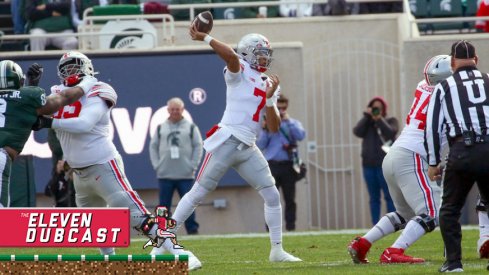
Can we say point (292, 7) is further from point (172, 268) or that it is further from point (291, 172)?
point (172, 268)

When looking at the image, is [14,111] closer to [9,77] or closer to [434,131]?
[9,77]

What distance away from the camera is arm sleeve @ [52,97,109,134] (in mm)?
10094

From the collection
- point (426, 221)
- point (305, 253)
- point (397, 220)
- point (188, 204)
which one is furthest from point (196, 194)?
point (305, 253)

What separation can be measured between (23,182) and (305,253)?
5775 mm

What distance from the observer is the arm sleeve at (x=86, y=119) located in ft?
33.1

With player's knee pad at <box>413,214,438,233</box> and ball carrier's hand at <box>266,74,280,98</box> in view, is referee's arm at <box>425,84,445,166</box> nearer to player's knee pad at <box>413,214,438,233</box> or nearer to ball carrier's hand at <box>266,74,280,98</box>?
player's knee pad at <box>413,214,438,233</box>

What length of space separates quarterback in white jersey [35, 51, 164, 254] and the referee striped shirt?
233cm

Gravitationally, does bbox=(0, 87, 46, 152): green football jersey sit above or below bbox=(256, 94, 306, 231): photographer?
below

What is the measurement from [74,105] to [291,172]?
25.3 ft

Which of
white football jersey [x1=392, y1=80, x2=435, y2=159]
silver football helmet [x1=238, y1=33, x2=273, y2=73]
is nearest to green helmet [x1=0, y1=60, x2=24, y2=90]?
silver football helmet [x1=238, y1=33, x2=273, y2=73]

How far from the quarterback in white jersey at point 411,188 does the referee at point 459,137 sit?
3.19 feet

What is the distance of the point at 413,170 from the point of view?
35.2ft

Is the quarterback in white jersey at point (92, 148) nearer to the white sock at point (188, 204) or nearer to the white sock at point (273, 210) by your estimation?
the white sock at point (188, 204)

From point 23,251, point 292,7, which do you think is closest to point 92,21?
point 292,7
